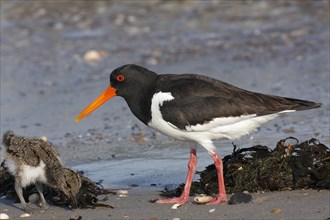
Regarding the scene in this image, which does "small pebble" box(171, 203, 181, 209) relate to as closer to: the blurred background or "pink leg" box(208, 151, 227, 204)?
"pink leg" box(208, 151, 227, 204)

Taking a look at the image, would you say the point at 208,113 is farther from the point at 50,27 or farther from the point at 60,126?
the point at 50,27

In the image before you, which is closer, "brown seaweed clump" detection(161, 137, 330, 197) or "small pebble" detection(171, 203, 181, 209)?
"small pebble" detection(171, 203, 181, 209)

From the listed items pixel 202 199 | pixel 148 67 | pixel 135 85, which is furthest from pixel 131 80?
pixel 148 67

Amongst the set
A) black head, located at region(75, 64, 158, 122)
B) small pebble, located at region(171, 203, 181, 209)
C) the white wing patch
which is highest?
black head, located at region(75, 64, 158, 122)

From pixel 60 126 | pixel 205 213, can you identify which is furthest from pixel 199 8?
pixel 205 213

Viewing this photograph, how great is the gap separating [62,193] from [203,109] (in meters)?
1.26

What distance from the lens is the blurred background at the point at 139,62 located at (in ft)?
26.2

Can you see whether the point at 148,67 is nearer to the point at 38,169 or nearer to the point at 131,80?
the point at 131,80

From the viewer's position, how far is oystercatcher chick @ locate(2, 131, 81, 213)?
5938mm

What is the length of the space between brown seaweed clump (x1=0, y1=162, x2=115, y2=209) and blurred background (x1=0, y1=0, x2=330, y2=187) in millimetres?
550

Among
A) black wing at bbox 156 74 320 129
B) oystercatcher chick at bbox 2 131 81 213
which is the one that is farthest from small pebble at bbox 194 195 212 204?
oystercatcher chick at bbox 2 131 81 213

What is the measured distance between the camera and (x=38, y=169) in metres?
6.04

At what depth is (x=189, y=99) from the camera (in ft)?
20.4

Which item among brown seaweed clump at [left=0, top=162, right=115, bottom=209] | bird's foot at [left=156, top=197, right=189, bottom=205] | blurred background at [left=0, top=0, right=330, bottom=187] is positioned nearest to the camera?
brown seaweed clump at [left=0, top=162, right=115, bottom=209]
